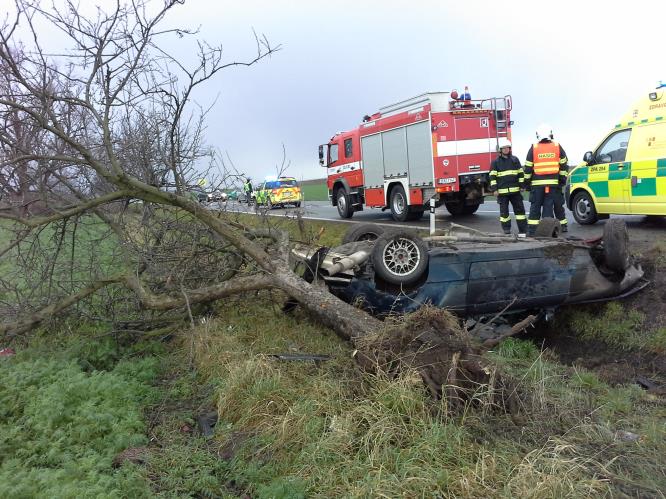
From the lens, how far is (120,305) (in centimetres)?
530

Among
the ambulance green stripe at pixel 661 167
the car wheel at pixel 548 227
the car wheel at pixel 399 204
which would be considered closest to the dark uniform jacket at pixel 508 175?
the ambulance green stripe at pixel 661 167

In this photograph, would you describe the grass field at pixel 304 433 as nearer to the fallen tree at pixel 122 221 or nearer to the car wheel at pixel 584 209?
the fallen tree at pixel 122 221

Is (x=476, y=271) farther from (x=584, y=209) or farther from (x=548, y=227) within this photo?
(x=584, y=209)

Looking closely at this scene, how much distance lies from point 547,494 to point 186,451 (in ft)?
6.36

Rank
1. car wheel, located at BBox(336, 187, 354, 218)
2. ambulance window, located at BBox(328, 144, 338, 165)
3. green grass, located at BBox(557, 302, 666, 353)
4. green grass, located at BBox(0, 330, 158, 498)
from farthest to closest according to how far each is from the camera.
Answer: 1. ambulance window, located at BBox(328, 144, 338, 165)
2. car wheel, located at BBox(336, 187, 354, 218)
3. green grass, located at BBox(557, 302, 666, 353)
4. green grass, located at BBox(0, 330, 158, 498)

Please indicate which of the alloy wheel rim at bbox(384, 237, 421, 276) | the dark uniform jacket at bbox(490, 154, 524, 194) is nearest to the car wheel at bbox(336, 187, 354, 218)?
the dark uniform jacket at bbox(490, 154, 524, 194)

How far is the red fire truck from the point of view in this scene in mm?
11320

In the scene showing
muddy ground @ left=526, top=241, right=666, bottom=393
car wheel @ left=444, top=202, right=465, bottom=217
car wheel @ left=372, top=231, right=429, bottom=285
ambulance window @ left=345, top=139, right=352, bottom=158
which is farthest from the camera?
ambulance window @ left=345, top=139, right=352, bottom=158

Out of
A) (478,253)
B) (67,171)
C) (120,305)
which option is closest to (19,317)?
(120,305)

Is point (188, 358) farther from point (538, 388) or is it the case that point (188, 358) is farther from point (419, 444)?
point (538, 388)

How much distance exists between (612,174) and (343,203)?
7.83 m

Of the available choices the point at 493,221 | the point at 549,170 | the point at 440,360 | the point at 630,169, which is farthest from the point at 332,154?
the point at 440,360

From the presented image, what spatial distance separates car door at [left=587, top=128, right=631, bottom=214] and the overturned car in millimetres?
3349

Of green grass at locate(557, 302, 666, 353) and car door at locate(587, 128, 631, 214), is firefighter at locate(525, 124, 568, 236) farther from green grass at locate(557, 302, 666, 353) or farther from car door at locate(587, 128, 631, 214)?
green grass at locate(557, 302, 666, 353)
